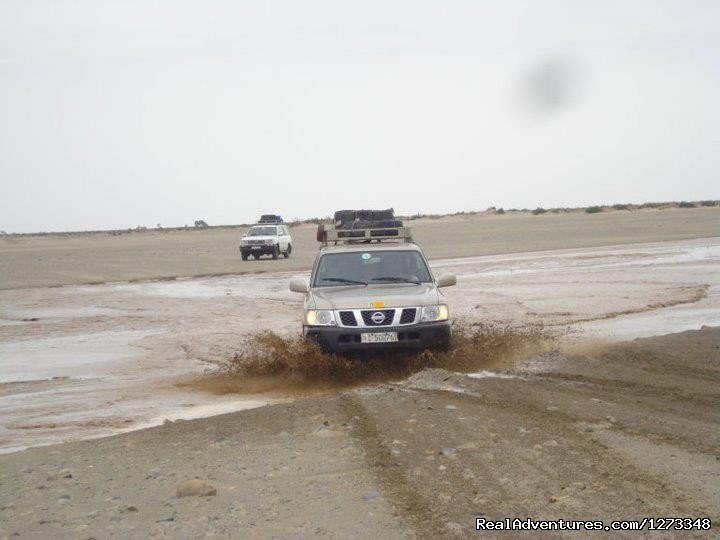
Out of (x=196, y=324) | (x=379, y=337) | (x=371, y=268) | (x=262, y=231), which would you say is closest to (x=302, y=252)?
(x=262, y=231)

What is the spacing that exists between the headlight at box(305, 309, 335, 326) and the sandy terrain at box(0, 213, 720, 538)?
0.68m

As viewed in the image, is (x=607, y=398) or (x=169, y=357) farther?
(x=169, y=357)

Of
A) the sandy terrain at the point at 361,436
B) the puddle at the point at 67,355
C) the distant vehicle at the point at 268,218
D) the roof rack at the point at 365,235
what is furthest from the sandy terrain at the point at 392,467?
the distant vehicle at the point at 268,218

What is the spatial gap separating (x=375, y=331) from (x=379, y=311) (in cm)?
23

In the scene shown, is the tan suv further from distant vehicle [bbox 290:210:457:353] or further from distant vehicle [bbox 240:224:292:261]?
distant vehicle [bbox 240:224:292:261]

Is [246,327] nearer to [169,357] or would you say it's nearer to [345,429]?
[169,357]

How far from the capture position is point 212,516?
5434 millimetres

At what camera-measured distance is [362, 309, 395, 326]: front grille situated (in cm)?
1039

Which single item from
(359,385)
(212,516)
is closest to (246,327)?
(359,385)

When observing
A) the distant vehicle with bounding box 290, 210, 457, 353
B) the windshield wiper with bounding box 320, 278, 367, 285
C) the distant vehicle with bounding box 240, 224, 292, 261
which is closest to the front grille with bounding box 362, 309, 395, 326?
the distant vehicle with bounding box 290, 210, 457, 353

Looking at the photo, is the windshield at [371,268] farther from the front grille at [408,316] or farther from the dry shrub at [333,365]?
the front grille at [408,316]

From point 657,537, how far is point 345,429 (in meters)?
3.10

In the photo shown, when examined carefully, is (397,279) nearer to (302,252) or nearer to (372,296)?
(372,296)

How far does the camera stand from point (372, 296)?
10.7m
